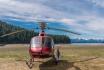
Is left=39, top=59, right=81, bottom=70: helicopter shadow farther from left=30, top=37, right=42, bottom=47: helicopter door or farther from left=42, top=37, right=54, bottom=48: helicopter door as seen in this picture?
left=30, top=37, right=42, bottom=47: helicopter door

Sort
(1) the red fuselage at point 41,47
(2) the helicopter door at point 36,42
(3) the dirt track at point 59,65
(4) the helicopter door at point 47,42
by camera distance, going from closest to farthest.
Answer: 1. (1) the red fuselage at point 41,47
2. (2) the helicopter door at point 36,42
3. (4) the helicopter door at point 47,42
4. (3) the dirt track at point 59,65

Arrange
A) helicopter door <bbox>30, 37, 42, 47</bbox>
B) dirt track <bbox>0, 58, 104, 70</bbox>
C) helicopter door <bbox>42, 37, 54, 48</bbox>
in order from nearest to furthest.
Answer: helicopter door <bbox>30, 37, 42, 47</bbox>, helicopter door <bbox>42, 37, 54, 48</bbox>, dirt track <bbox>0, 58, 104, 70</bbox>

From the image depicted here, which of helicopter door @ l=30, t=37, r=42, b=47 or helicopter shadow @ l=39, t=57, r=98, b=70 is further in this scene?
helicopter shadow @ l=39, t=57, r=98, b=70

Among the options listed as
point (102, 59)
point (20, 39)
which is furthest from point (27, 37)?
point (102, 59)

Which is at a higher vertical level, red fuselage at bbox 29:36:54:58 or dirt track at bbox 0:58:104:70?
red fuselage at bbox 29:36:54:58

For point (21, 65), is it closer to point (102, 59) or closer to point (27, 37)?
point (102, 59)

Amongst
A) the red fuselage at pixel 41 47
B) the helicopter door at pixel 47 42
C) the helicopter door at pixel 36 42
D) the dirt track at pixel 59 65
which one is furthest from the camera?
the dirt track at pixel 59 65

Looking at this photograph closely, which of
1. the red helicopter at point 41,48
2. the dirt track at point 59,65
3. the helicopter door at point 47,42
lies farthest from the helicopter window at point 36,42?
the dirt track at point 59,65

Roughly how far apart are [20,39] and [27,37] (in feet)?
11.2

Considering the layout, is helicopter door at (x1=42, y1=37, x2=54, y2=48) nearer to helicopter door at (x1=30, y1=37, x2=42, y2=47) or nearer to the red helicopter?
the red helicopter

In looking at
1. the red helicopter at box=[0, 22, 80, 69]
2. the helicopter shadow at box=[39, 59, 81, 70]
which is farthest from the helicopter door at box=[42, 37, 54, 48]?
the helicopter shadow at box=[39, 59, 81, 70]

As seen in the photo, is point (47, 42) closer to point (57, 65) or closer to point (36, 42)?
point (36, 42)

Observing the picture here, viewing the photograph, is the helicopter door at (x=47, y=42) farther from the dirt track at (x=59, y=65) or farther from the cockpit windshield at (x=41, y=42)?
the dirt track at (x=59, y=65)

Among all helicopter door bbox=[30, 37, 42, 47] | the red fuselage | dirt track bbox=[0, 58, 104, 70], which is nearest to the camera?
the red fuselage
